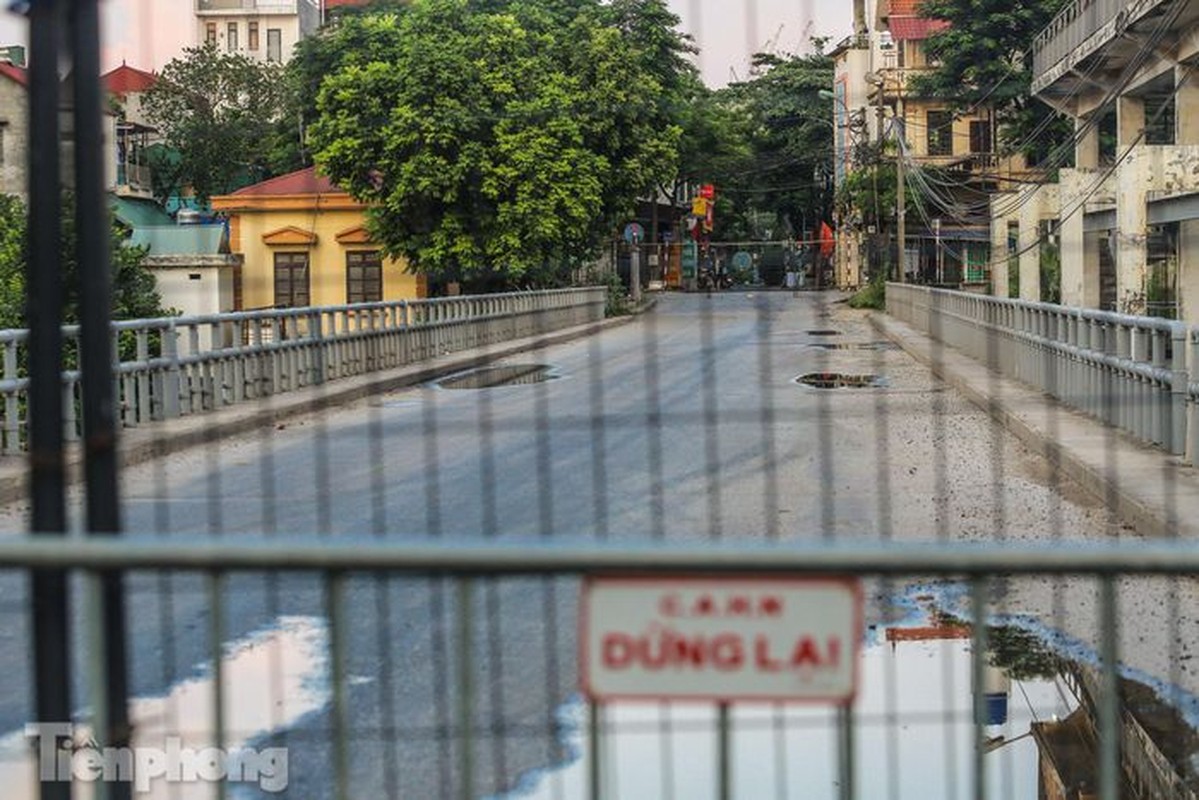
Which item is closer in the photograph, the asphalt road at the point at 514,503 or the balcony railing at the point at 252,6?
the asphalt road at the point at 514,503

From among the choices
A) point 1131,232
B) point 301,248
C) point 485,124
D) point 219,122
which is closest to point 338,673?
point 301,248

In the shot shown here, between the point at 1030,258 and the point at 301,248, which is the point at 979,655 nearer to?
the point at 301,248

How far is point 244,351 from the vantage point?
1719 centimetres

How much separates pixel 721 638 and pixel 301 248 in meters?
11.8

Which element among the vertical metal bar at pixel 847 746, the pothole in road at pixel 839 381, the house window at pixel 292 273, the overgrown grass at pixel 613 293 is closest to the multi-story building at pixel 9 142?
the house window at pixel 292 273

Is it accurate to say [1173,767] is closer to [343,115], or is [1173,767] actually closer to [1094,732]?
[1094,732]

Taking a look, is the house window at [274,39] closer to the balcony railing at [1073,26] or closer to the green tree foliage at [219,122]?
the balcony railing at [1073,26]

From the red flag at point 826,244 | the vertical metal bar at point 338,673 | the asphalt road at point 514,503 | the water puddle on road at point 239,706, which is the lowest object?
the water puddle on road at point 239,706

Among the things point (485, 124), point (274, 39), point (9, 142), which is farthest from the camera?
point (485, 124)

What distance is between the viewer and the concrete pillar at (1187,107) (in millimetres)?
24906

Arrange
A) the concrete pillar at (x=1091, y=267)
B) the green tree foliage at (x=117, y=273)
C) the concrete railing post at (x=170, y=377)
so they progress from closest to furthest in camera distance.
A: 1. the concrete railing post at (x=170, y=377)
2. the green tree foliage at (x=117, y=273)
3. the concrete pillar at (x=1091, y=267)

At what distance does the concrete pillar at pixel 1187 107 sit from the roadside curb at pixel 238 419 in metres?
9.66

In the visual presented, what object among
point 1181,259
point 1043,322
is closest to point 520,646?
point 1043,322

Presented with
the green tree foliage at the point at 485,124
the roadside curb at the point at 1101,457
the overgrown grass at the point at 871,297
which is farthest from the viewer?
the overgrown grass at the point at 871,297
